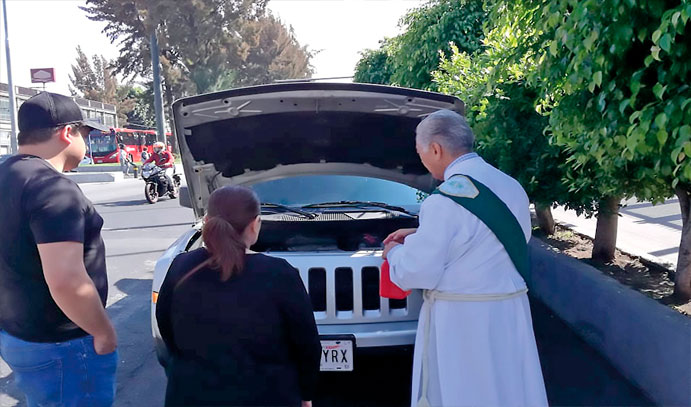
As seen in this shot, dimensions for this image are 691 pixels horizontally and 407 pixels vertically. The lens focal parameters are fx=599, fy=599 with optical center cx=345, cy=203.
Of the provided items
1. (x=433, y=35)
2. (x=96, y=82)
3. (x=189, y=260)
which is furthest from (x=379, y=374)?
(x=96, y=82)

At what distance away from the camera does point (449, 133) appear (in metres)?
2.50

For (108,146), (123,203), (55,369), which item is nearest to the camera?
(55,369)

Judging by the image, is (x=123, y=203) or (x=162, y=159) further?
(x=123, y=203)

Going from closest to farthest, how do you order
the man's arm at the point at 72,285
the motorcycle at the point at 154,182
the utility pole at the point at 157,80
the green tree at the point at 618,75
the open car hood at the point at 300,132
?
the man's arm at the point at 72,285, the green tree at the point at 618,75, the open car hood at the point at 300,132, the motorcycle at the point at 154,182, the utility pole at the point at 157,80

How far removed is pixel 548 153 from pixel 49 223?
4.78m

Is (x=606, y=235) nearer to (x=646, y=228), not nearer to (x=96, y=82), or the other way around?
(x=646, y=228)

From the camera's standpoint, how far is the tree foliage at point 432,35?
10195 millimetres

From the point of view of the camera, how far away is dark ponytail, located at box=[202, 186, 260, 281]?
198 centimetres

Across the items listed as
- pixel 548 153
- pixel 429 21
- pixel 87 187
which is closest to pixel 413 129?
pixel 548 153

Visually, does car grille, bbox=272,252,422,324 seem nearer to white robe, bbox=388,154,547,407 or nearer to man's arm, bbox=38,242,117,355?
white robe, bbox=388,154,547,407

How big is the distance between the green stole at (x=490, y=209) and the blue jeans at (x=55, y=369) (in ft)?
5.10

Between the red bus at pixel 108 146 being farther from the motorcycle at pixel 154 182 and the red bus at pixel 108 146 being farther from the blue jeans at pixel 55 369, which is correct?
the blue jeans at pixel 55 369

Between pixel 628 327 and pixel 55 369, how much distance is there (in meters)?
3.69

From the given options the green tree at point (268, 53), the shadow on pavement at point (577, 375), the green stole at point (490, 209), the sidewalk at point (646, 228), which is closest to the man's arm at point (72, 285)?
the green stole at point (490, 209)
